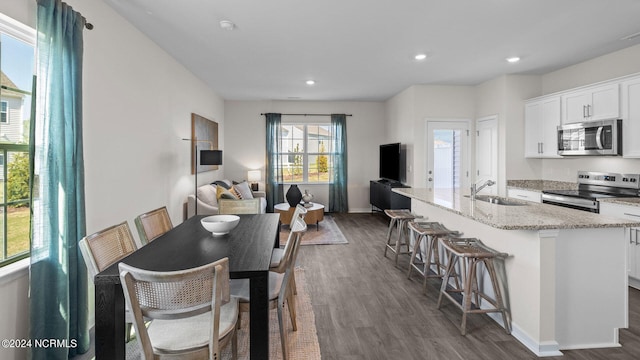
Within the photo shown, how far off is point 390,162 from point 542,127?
2758mm

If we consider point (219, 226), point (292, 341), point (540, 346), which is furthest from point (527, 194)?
point (219, 226)

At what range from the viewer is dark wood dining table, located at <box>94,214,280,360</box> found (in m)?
1.51

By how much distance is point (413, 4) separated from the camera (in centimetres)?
284

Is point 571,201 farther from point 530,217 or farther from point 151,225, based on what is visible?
point 151,225

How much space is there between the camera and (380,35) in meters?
3.54

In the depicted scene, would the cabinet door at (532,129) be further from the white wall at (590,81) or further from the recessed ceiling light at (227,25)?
the recessed ceiling light at (227,25)

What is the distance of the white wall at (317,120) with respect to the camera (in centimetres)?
747

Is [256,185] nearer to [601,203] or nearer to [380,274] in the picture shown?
[380,274]

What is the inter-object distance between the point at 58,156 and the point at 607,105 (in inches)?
216

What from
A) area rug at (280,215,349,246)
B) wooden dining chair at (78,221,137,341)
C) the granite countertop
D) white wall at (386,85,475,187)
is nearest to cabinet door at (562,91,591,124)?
white wall at (386,85,475,187)

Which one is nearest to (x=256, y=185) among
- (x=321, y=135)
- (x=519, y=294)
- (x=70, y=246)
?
(x=321, y=135)

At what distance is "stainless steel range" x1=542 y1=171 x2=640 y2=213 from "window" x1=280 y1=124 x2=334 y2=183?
456 centimetres

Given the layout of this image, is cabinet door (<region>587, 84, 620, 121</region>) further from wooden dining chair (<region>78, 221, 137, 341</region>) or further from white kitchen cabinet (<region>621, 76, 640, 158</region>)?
wooden dining chair (<region>78, 221, 137, 341</region>)

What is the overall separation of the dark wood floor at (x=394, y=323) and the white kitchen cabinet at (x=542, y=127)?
7.42 feet
